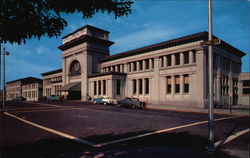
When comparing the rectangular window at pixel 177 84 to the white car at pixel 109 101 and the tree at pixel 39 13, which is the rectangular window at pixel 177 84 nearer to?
the white car at pixel 109 101

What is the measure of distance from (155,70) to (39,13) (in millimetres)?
30608

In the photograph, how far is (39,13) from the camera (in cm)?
404

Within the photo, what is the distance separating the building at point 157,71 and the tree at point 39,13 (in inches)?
817

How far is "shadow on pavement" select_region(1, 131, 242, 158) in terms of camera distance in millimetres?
5277

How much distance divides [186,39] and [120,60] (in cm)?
1783

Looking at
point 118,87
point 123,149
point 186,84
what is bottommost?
point 123,149

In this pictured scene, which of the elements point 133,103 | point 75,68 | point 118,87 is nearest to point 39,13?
point 133,103

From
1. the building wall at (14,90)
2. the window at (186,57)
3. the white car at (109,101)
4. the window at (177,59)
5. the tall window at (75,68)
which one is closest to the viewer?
the window at (186,57)

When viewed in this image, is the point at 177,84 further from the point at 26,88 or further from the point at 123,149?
the point at 26,88

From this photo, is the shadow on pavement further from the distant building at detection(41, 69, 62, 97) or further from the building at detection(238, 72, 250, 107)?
the distant building at detection(41, 69, 62, 97)

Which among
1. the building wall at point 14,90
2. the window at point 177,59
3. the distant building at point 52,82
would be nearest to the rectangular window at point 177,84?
the window at point 177,59

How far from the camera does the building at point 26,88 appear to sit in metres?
78.2

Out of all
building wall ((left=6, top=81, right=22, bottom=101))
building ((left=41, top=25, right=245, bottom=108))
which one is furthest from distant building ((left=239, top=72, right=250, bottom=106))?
building wall ((left=6, top=81, right=22, bottom=101))

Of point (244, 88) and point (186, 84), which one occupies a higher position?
point (186, 84)
